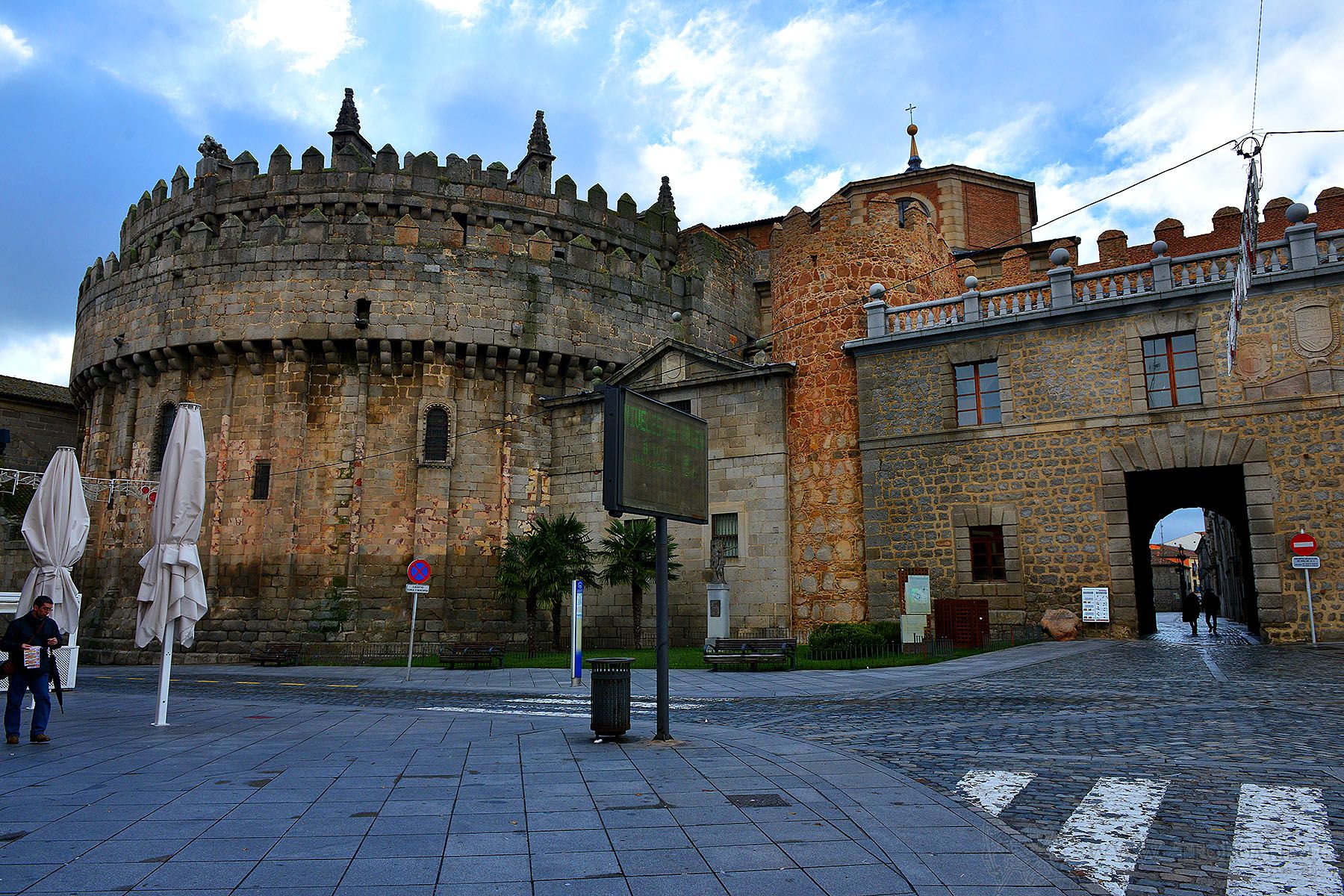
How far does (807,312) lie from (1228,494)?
12.8m

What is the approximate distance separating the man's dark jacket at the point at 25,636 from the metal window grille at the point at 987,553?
18.7m

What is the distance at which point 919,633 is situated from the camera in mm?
19953

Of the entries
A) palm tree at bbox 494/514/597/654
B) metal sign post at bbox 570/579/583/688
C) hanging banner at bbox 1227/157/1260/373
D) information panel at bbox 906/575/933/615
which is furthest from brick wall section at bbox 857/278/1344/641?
palm tree at bbox 494/514/597/654

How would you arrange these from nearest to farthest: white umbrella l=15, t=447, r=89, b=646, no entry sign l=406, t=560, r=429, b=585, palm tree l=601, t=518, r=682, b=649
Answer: white umbrella l=15, t=447, r=89, b=646
no entry sign l=406, t=560, r=429, b=585
palm tree l=601, t=518, r=682, b=649

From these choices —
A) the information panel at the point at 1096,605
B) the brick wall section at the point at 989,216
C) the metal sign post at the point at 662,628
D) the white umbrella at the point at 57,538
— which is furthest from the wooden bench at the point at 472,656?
the brick wall section at the point at 989,216

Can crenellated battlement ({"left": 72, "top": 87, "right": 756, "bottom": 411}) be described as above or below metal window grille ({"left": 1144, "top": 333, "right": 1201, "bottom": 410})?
above

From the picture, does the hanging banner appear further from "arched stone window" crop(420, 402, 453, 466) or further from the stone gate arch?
"arched stone window" crop(420, 402, 453, 466)

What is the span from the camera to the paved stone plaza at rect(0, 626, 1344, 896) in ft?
16.0

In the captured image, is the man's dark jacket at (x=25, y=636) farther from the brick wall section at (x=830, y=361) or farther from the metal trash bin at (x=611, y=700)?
the brick wall section at (x=830, y=361)

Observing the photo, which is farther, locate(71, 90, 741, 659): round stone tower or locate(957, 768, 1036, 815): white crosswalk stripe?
locate(71, 90, 741, 659): round stone tower

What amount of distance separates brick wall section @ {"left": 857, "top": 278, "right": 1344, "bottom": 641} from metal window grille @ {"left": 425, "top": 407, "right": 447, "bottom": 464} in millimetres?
13527

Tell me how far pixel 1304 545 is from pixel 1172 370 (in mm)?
4612

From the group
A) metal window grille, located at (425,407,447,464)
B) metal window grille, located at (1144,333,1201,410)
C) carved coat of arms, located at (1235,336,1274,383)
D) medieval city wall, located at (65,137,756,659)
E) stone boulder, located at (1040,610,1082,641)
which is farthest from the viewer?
metal window grille, located at (425,407,447,464)

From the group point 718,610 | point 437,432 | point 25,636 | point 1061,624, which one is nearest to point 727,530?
point 718,610
